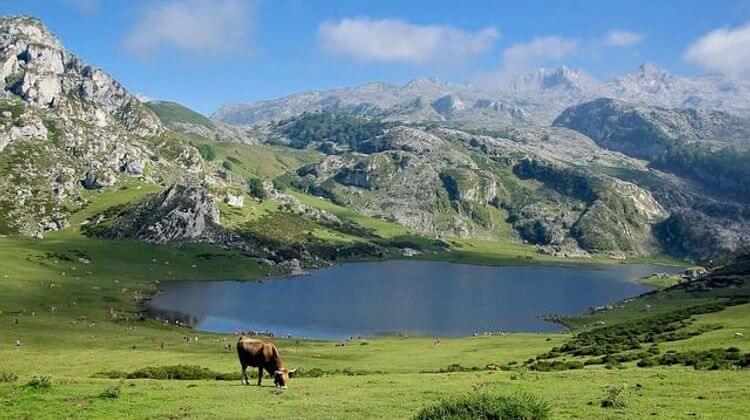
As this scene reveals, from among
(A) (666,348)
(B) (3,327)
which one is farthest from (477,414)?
(B) (3,327)

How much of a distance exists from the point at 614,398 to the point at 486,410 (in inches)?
452

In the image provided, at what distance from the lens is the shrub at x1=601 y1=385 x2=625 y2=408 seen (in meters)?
29.3

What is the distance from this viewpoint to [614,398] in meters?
30.1

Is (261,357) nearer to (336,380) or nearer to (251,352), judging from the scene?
(251,352)

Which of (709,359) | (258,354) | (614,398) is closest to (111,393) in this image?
(258,354)

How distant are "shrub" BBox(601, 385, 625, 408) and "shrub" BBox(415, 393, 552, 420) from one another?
26.1 ft

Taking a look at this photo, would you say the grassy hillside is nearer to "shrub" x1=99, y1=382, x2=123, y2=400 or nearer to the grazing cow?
"shrub" x1=99, y1=382, x2=123, y2=400

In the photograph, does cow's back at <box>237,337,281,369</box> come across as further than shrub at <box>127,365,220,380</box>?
No

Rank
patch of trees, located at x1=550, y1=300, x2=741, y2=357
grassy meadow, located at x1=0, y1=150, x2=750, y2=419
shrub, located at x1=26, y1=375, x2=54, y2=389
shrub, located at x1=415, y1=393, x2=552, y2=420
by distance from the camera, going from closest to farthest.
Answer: shrub, located at x1=415, y1=393, x2=552, y2=420
grassy meadow, located at x1=0, y1=150, x2=750, y2=419
shrub, located at x1=26, y1=375, x2=54, y2=389
patch of trees, located at x1=550, y1=300, x2=741, y2=357

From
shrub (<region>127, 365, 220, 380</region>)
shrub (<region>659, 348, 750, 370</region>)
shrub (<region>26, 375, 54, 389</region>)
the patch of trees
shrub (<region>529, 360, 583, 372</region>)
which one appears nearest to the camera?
shrub (<region>26, 375, 54, 389</region>)

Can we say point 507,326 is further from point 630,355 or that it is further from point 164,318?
point 630,355

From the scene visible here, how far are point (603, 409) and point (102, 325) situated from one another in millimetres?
112144

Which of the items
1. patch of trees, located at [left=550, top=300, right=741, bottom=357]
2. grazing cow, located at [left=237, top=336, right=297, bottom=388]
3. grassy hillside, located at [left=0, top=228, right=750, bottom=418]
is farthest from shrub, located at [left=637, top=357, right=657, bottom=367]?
grazing cow, located at [left=237, top=336, right=297, bottom=388]

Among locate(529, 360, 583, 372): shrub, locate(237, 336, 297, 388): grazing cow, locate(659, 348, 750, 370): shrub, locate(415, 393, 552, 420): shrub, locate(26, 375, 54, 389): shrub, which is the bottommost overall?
locate(26, 375, 54, 389): shrub
